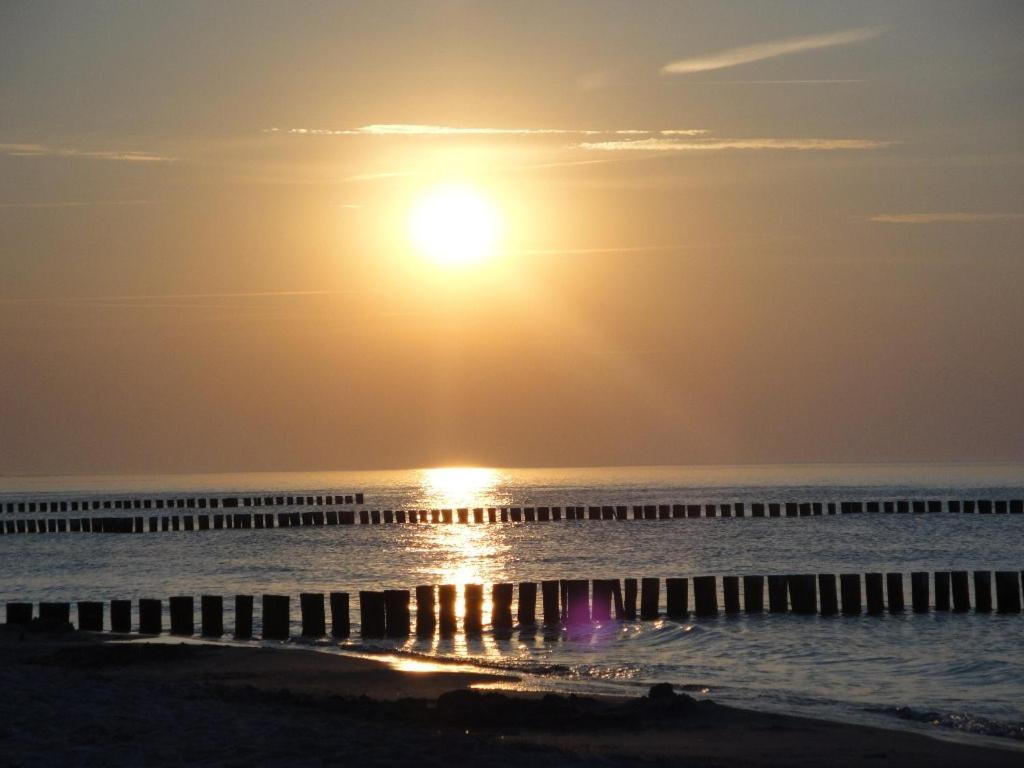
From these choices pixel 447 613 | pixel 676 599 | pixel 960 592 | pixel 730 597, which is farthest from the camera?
pixel 960 592

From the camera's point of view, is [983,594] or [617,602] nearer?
[617,602]

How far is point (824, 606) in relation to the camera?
1049 inches

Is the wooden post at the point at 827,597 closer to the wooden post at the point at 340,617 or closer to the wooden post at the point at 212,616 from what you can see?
the wooden post at the point at 340,617

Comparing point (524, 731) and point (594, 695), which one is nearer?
point (524, 731)

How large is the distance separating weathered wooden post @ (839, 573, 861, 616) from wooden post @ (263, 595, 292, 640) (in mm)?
9966

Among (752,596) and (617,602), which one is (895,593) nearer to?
(752,596)

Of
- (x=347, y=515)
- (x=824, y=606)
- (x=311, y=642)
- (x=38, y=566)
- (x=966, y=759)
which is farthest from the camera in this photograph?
(x=347, y=515)

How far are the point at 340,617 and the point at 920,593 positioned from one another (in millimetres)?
10796

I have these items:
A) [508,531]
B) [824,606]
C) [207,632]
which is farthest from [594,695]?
[508,531]

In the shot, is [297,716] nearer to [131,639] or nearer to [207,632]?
[131,639]

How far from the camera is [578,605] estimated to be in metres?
24.9

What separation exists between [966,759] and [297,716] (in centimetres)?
587

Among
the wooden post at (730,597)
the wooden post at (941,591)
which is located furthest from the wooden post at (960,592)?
the wooden post at (730,597)

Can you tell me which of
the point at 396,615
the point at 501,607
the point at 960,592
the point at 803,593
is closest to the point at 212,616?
Answer: the point at 396,615
